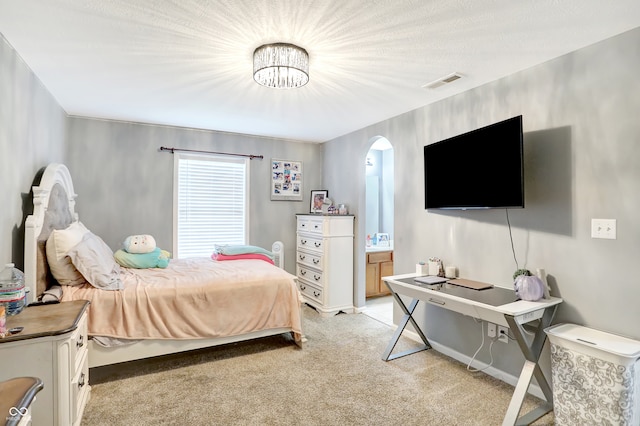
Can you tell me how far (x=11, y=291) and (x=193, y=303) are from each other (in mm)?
1145

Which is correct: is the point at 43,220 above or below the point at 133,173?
below

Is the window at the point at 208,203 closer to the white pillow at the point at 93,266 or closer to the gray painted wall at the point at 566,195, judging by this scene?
the white pillow at the point at 93,266

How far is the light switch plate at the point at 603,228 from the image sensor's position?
202 cm

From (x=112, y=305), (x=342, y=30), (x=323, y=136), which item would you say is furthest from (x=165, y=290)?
(x=323, y=136)

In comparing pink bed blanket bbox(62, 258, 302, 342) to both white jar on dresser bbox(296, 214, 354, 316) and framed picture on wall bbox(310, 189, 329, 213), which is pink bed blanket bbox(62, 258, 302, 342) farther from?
framed picture on wall bbox(310, 189, 329, 213)

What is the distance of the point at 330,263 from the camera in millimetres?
4211

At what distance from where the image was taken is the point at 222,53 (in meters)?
2.26

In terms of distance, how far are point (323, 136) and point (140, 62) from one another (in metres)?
2.68

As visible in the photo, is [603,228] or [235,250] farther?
→ [235,250]

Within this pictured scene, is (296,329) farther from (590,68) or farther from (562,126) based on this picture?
(590,68)

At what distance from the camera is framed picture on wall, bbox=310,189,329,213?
4926 mm

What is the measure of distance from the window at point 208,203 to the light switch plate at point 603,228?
376 centimetres

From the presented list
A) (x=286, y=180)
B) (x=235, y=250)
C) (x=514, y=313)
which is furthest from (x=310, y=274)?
(x=514, y=313)

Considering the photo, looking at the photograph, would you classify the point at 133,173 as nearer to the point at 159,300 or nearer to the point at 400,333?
the point at 159,300
